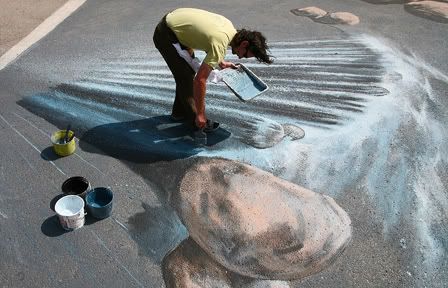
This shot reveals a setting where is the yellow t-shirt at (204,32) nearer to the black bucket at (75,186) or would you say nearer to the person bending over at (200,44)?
the person bending over at (200,44)

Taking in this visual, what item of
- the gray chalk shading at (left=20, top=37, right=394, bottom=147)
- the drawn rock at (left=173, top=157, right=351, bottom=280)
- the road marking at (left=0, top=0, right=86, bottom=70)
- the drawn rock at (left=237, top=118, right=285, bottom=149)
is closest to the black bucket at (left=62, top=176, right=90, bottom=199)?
the drawn rock at (left=173, top=157, right=351, bottom=280)

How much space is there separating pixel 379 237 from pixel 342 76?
8.62 ft

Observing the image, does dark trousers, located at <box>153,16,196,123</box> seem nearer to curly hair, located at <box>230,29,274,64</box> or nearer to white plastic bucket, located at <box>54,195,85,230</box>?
curly hair, located at <box>230,29,274,64</box>

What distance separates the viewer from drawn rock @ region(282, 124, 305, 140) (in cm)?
458

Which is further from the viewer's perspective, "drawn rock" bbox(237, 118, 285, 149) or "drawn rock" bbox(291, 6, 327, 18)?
"drawn rock" bbox(291, 6, 327, 18)

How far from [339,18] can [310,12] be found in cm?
49

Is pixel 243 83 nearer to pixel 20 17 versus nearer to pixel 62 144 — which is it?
pixel 62 144

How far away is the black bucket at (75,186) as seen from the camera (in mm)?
3693

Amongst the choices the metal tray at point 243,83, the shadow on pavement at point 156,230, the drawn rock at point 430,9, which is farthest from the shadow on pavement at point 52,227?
the drawn rock at point 430,9

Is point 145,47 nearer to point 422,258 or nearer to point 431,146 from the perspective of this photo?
point 431,146

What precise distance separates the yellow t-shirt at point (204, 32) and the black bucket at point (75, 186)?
4.92 ft

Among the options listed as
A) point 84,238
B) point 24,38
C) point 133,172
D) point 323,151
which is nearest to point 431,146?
point 323,151

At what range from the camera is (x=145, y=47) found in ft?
19.9

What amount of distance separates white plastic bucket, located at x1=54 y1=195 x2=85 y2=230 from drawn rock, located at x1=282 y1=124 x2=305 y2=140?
225 cm
